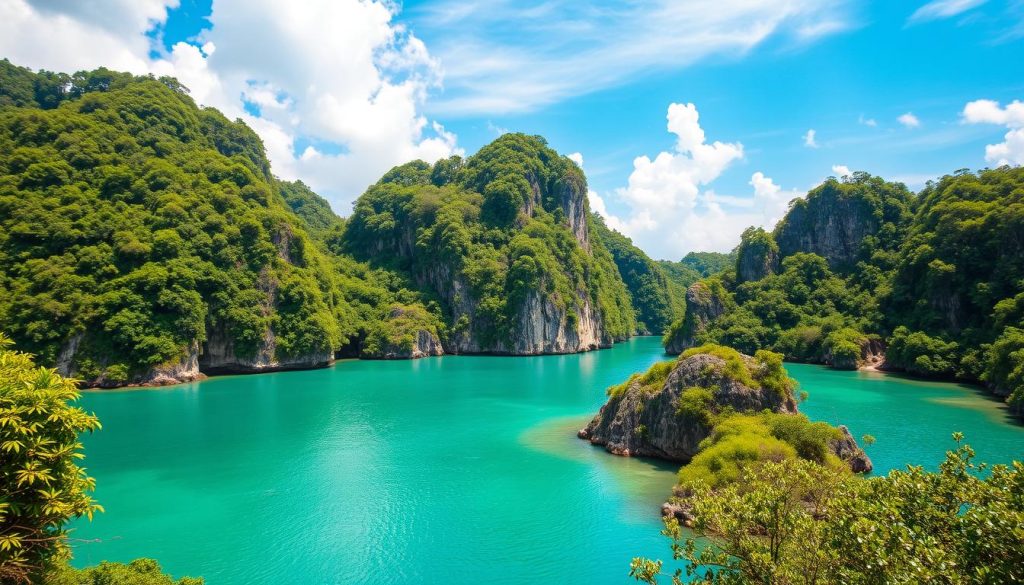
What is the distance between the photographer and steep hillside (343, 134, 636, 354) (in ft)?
263

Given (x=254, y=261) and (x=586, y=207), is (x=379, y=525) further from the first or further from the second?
(x=586, y=207)

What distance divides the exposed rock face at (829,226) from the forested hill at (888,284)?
154mm

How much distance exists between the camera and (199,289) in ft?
178

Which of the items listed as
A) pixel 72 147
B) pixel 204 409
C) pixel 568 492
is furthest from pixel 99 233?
pixel 568 492

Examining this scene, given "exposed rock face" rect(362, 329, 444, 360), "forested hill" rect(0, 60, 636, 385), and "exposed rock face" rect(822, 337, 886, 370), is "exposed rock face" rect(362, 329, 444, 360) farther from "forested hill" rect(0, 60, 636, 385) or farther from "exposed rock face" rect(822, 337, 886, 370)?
"exposed rock face" rect(822, 337, 886, 370)

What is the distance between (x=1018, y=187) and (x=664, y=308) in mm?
83175

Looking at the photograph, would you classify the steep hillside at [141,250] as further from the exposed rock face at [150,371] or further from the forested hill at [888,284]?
the forested hill at [888,284]

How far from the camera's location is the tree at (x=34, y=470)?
24.3ft

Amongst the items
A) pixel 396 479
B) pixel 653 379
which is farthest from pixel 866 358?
pixel 396 479

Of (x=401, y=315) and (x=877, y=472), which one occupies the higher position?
(x=401, y=315)

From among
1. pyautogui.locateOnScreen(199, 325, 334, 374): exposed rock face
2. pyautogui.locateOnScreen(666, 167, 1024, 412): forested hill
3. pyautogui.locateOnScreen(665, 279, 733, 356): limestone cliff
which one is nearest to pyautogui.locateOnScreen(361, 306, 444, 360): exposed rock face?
pyautogui.locateOnScreen(199, 325, 334, 374): exposed rock face

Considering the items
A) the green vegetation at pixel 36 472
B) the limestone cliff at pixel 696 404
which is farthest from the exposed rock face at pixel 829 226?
the green vegetation at pixel 36 472

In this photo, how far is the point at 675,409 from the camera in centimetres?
→ 2338

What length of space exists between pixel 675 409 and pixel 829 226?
242 feet
